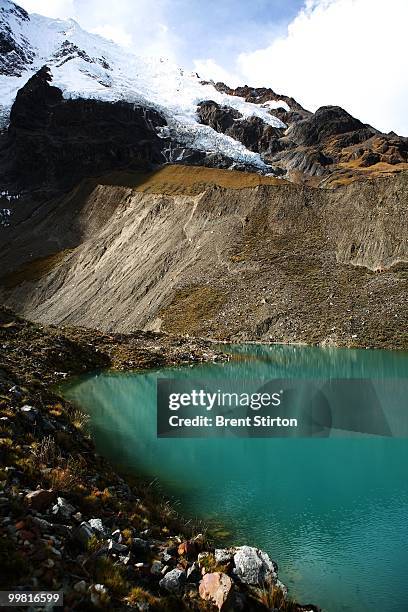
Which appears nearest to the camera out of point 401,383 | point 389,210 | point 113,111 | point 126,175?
point 401,383

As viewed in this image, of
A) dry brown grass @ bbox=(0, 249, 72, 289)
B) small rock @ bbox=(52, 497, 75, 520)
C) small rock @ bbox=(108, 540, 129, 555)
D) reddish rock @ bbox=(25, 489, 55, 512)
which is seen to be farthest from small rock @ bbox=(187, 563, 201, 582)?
dry brown grass @ bbox=(0, 249, 72, 289)

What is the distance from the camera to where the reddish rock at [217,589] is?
8.48 metres

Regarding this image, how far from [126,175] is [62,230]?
93.4 feet

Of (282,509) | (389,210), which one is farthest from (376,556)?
(389,210)

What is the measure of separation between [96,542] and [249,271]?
53.5m

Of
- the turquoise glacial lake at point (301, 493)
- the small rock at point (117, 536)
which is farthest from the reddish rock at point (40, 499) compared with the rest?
the turquoise glacial lake at point (301, 493)

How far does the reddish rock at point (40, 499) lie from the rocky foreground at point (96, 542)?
0.07 feet

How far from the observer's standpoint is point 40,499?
9.79m

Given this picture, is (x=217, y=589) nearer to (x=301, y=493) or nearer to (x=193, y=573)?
(x=193, y=573)

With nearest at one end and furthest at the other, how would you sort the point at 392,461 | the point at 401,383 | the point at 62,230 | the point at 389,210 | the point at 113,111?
the point at 392,461, the point at 401,383, the point at 389,210, the point at 62,230, the point at 113,111

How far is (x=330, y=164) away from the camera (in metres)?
177

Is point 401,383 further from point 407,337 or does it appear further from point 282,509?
point 282,509

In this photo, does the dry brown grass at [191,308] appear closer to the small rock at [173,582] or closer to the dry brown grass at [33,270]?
the dry brown grass at [33,270]

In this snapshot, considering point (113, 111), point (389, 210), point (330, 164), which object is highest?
point (113, 111)
